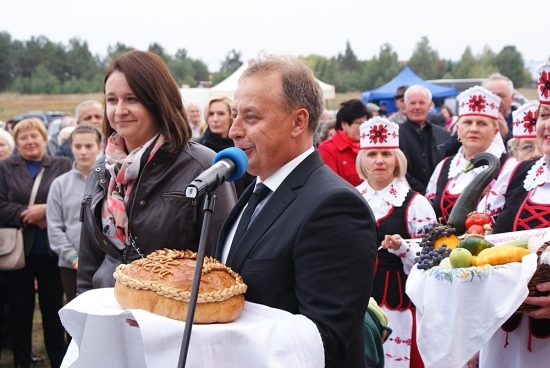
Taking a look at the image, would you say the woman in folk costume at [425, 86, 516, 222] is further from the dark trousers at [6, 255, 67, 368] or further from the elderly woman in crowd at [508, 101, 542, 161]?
the dark trousers at [6, 255, 67, 368]

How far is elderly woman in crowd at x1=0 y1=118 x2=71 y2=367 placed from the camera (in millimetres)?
6820

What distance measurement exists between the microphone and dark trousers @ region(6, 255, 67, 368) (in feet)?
17.1

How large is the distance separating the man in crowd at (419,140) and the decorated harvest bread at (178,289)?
17.8 feet

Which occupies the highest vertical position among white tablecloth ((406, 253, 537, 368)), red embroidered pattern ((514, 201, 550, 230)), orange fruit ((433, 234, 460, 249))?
red embroidered pattern ((514, 201, 550, 230))

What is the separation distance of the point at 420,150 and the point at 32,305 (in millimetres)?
4274

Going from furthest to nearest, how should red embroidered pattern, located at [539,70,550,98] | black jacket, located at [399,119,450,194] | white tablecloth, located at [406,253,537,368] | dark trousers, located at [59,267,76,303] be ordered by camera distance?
black jacket, located at [399,119,450,194]
dark trousers, located at [59,267,76,303]
red embroidered pattern, located at [539,70,550,98]
white tablecloth, located at [406,253,537,368]

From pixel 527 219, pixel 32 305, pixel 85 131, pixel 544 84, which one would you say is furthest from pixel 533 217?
pixel 32 305

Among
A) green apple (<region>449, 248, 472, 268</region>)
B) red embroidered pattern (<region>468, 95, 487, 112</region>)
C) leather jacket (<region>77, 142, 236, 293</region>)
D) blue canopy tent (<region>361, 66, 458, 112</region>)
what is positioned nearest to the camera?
green apple (<region>449, 248, 472, 268</region>)

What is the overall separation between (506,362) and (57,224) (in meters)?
4.26

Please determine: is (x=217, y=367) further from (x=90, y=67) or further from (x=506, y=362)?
(x=90, y=67)

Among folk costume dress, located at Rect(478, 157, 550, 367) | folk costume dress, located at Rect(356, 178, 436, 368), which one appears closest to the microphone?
folk costume dress, located at Rect(478, 157, 550, 367)

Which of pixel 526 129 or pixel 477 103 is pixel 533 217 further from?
pixel 477 103

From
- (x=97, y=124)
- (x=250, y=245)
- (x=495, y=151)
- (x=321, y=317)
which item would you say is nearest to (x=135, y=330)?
(x=250, y=245)

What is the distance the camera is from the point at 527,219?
352cm
